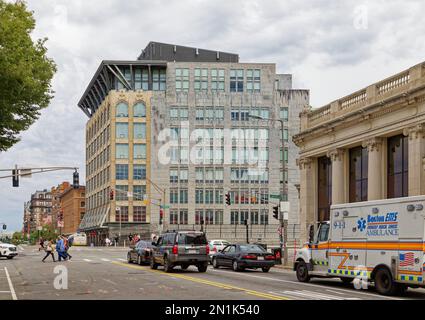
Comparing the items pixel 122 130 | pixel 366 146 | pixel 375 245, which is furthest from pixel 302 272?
pixel 122 130

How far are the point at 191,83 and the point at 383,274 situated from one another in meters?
99.8

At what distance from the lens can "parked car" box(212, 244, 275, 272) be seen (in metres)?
32.9

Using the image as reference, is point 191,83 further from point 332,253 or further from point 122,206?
point 332,253

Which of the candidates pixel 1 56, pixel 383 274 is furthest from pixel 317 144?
pixel 1 56

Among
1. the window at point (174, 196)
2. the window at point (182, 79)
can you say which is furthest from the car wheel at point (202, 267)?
the window at point (182, 79)

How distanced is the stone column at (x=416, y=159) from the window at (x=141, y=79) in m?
90.1

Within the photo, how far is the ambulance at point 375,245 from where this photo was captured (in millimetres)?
20016

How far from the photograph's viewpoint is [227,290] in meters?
21.0

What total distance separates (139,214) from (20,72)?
95311 mm

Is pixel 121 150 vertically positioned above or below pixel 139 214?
above

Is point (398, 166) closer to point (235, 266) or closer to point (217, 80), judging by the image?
point (235, 266)

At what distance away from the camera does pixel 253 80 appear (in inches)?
4707

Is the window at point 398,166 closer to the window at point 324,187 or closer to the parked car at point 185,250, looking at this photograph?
the window at point 324,187

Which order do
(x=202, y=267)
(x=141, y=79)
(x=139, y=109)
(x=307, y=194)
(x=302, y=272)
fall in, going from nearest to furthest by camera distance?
(x=302, y=272)
(x=202, y=267)
(x=307, y=194)
(x=139, y=109)
(x=141, y=79)
